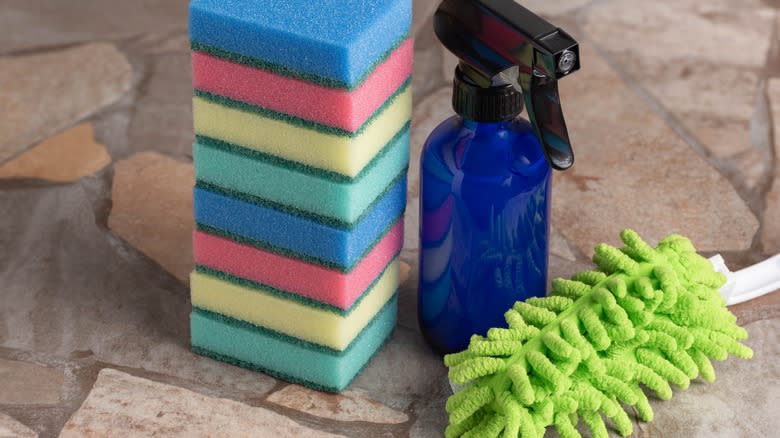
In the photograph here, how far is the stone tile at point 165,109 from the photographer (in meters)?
1.90

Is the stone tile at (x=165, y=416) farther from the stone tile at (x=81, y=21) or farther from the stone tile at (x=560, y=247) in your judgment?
the stone tile at (x=81, y=21)

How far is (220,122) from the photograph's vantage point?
1.39m

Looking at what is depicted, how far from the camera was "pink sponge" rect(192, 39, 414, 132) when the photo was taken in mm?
1324

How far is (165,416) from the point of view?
148 cm

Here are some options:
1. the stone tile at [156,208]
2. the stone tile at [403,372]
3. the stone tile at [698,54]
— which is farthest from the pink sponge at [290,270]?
the stone tile at [698,54]

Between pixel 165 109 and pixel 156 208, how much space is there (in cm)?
23

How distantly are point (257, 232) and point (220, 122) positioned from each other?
11 cm

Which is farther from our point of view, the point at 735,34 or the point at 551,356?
the point at 735,34

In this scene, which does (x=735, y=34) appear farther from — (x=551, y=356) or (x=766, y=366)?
(x=551, y=356)

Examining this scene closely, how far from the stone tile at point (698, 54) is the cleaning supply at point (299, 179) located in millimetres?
600

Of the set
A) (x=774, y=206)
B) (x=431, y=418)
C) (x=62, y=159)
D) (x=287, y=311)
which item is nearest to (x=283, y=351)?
(x=287, y=311)

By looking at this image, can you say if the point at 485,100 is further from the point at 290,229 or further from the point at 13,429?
the point at 13,429

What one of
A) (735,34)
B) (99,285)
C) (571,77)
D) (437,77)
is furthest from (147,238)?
(735,34)

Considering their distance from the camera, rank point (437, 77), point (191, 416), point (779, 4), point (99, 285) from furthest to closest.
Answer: point (779, 4) → point (437, 77) → point (99, 285) → point (191, 416)
